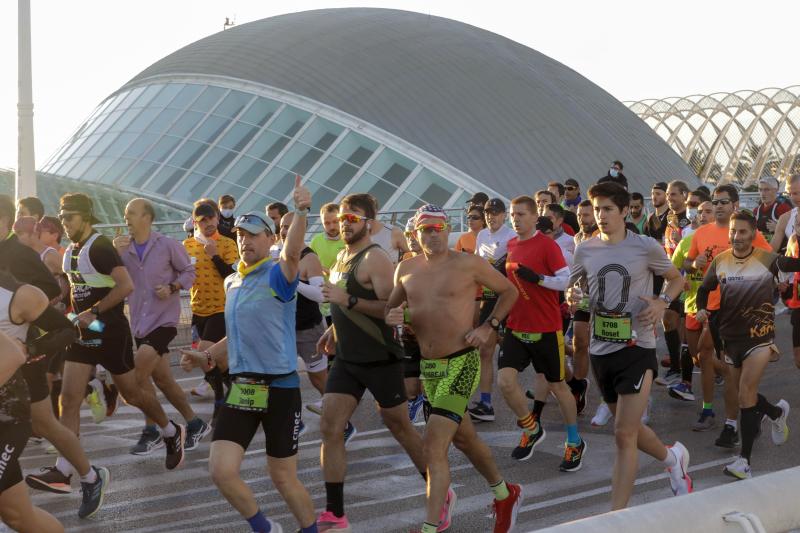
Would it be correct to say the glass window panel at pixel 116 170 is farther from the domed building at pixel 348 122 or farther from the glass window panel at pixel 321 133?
the glass window panel at pixel 321 133

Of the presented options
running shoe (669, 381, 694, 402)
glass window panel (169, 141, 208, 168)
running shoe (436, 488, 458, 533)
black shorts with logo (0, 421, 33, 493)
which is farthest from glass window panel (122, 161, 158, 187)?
black shorts with logo (0, 421, 33, 493)

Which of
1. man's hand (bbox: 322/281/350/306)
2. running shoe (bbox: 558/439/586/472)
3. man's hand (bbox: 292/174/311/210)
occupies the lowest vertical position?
running shoe (bbox: 558/439/586/472)

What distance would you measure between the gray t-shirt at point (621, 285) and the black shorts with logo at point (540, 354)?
1.69 m

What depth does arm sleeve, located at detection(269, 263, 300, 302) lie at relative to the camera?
245 inches

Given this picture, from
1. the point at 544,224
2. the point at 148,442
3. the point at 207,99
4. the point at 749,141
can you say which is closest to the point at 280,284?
the point at 148,442

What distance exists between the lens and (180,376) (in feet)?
44.0

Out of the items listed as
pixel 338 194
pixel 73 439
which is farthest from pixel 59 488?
pixel 338 194

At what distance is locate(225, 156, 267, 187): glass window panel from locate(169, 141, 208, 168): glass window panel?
1.37 metres

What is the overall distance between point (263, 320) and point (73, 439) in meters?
1.80

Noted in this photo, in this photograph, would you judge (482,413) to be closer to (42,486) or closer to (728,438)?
(728,438)

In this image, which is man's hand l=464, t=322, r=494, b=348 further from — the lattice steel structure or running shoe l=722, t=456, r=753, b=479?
the lattice steel structure

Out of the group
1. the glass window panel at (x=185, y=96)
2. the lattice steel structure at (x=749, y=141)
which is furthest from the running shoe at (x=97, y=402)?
the lattice steel structure at (x=749, y=141)

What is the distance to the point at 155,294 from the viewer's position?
919 cm

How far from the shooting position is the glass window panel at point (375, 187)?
1104 inches
